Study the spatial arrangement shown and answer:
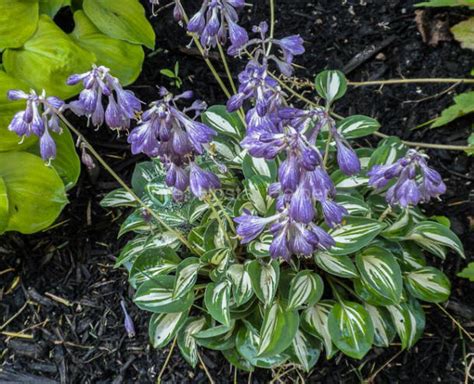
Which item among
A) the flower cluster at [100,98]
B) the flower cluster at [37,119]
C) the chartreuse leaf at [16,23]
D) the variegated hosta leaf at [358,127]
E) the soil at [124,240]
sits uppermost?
the flower cluster at [100,98]

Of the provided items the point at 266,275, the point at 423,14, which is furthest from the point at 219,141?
the point at 423,14

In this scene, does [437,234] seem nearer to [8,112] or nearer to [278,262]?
[278,262]

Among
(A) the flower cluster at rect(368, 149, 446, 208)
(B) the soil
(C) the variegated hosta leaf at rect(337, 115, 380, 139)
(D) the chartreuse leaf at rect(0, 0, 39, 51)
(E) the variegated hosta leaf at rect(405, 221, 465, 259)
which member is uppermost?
(A) the flower cluster at rect(368, 149, 446, 208)

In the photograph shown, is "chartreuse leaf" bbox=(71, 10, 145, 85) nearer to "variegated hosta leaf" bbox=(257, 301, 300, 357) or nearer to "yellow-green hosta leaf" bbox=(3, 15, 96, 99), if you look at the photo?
"yellow-green hosta leaf" bbox=(3, 15, 96, 99)

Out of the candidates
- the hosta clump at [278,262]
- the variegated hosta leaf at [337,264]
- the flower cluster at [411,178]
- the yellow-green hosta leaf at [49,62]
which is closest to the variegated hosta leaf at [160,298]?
the hosta clump at [278,262]

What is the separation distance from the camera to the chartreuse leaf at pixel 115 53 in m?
3.18

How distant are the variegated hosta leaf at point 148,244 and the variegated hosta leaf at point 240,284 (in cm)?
32

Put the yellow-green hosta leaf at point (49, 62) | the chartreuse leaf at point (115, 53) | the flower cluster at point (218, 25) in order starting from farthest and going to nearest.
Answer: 1. the chartreuse leaf at point (115, 53)
2. the yellow-green hosta leaf at point (49, 62)
3. the flower cluster at point (218, 25)

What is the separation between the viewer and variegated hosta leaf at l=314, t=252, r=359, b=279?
2.40m

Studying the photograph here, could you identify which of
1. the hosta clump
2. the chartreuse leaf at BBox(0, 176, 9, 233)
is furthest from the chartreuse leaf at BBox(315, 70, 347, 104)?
the chartreuse leaf at BBox(0, 176, 9, 233)

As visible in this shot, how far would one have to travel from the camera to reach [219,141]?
2928mm

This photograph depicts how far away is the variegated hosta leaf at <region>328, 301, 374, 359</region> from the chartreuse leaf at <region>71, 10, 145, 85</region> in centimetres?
147

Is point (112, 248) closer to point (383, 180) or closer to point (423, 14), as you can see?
point (383, 180)

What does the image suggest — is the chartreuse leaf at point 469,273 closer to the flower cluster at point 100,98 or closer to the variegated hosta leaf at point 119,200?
the variegated hosta leaf at point 119,200
